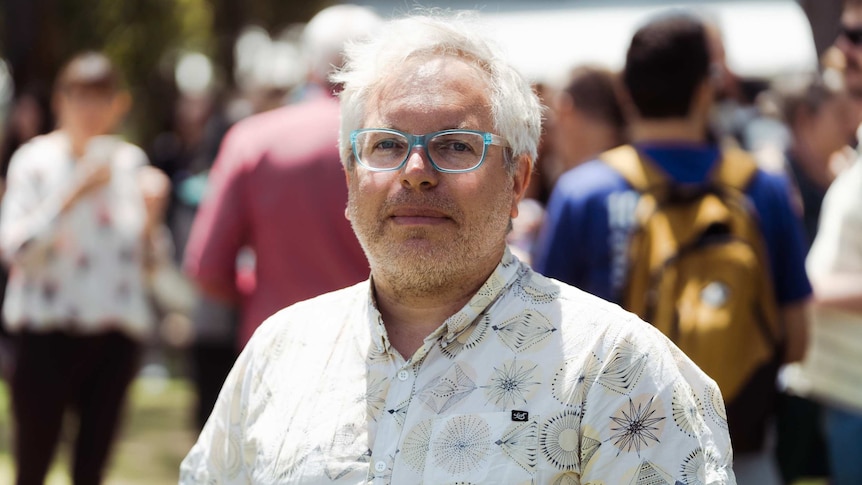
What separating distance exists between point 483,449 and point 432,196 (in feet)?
1.52

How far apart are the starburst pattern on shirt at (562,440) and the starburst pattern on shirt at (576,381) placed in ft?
0.08

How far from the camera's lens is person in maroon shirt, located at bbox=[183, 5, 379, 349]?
432 centimetres

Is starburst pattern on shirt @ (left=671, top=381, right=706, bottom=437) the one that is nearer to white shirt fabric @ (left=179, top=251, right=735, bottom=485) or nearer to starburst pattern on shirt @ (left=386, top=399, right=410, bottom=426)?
white shirt fabric @ (left=179, top=251, right=735, bottom=485)

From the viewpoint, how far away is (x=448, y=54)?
7.45 feet

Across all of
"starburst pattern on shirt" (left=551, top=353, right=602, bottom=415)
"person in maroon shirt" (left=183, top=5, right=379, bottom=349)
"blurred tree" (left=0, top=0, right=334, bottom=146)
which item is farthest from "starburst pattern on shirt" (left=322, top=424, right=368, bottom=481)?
"blurred tree" (left=0, top=0, right=334, bottom=146)

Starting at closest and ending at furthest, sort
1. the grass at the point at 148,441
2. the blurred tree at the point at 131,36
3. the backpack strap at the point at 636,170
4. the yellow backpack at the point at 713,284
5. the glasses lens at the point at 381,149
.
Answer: the glasses lens at the point at 381,149
the yellow backpack at the point at 713,284
the backpack strap at the point at 636,170
the grass at the point at 148,441
the blurred tree at the point at 131,36

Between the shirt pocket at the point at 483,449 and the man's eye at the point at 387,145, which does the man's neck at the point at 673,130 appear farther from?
the shirt pocket at the point at 483,449

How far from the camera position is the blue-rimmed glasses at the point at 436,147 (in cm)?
220

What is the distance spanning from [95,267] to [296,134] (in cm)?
175

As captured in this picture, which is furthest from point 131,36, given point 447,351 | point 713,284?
point 447,351

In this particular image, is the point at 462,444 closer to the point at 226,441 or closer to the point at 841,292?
the point at 226,441

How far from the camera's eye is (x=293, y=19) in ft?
74.5

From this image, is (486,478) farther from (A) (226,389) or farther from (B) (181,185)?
(B) (181,185)

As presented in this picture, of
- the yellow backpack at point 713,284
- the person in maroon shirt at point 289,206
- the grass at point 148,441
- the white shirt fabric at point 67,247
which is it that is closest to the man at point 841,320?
the yellow backpack at point 713,284
